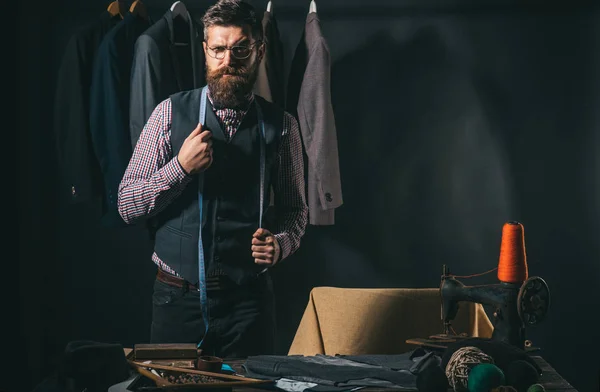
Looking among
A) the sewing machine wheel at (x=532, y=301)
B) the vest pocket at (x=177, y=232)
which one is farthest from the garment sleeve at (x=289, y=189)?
the sewing machine wheel at (x=532, y=301)

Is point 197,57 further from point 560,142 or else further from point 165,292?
point 560,142

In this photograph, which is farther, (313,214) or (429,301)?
(313,214)

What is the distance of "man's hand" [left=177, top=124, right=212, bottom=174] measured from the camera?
265cm

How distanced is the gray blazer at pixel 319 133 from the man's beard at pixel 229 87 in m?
0.82

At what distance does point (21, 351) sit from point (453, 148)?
237 centimetres

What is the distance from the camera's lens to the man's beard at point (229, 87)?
284 cm

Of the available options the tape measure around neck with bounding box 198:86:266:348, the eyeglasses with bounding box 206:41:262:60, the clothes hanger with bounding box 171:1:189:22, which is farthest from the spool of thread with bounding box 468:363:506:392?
the clothes hanger with bounding box 171:1:189:22

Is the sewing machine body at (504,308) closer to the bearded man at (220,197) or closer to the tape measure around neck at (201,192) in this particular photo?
the bearded man at (220,197)

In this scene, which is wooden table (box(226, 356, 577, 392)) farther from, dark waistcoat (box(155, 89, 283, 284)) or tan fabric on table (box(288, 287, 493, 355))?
tan fabric on table (box(288, 287, 493, 355))

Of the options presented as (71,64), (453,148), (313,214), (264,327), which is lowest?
(264,327)

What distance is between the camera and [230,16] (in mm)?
2891

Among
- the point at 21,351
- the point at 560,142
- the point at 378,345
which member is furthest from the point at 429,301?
the point at 21,351

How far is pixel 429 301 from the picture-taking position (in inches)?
126

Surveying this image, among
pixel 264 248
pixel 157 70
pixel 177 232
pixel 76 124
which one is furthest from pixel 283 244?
pixel 76 124
